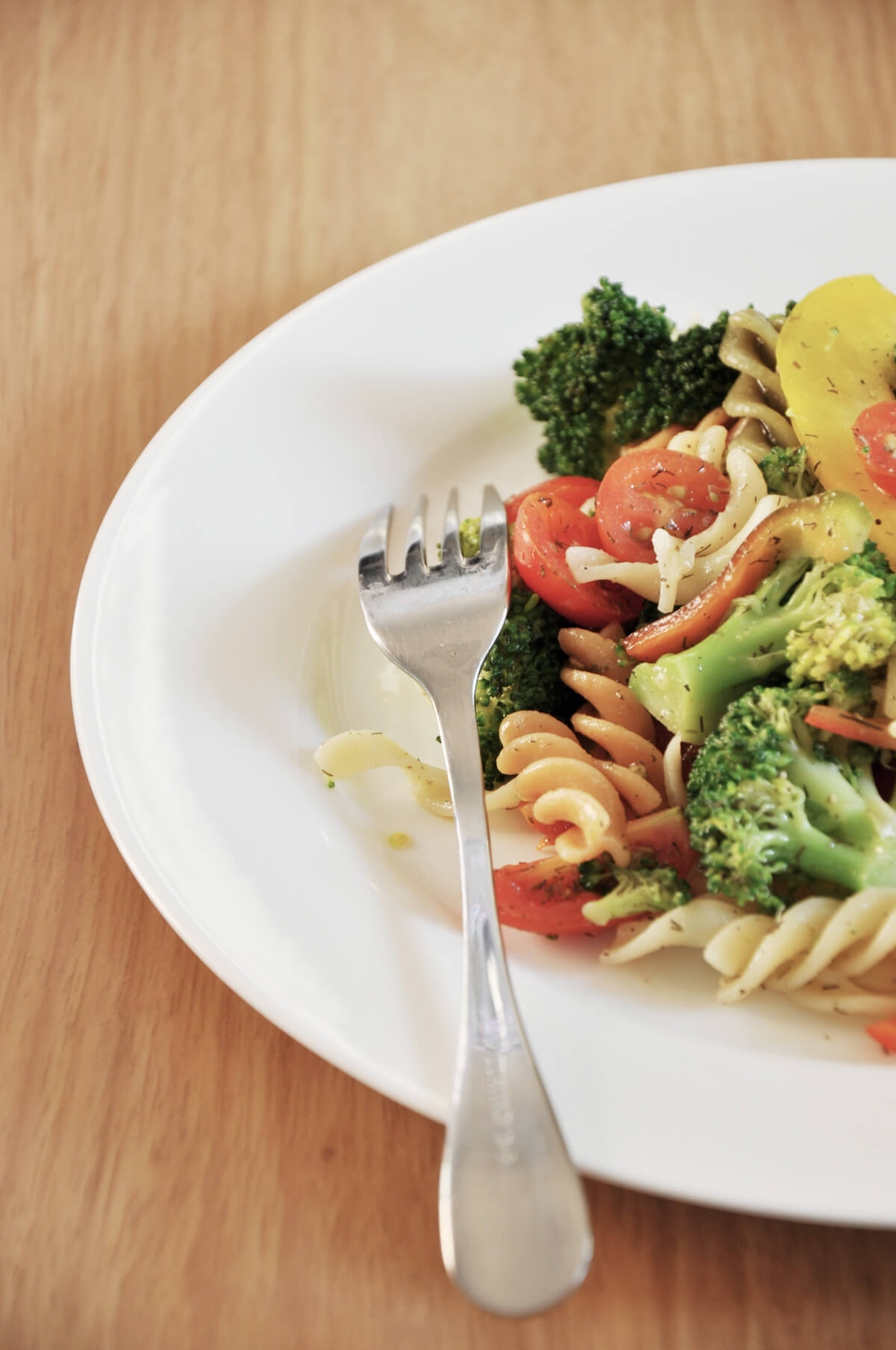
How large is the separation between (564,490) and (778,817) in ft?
3.93

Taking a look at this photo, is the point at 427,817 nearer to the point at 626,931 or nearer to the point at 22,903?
the point at 626,931

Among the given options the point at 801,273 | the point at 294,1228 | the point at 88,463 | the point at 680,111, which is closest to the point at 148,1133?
the point at 294,1228

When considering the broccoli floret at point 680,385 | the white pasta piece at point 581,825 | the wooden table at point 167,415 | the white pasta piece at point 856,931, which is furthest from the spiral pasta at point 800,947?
the broccoli floret at point 680,385

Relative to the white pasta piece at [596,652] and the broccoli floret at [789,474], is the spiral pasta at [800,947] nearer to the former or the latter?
the white pasta piece at [596,652]

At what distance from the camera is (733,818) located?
2.06 meters

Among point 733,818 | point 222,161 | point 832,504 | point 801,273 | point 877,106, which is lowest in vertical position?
point 733,818

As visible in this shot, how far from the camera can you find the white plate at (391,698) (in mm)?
1749

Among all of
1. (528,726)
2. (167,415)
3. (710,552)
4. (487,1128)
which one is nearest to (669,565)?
(710,552)

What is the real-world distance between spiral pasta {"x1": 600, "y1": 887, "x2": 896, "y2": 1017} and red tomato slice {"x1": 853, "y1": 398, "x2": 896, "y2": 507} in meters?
0.84

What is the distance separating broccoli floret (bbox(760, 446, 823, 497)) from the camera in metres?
2.51

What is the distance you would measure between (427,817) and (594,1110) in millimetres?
879

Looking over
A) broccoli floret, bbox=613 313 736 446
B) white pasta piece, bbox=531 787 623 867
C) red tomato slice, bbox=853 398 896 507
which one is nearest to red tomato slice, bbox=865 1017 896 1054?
white pasta piece, bbox=531 787 623 867

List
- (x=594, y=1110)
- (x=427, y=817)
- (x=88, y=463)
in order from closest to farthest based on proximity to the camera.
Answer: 1. (x=594, y=1110)
2. (x=427, y=817)
3. (x=88, y=463)

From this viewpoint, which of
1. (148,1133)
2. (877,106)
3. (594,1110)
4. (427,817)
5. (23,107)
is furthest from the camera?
(23,107)
